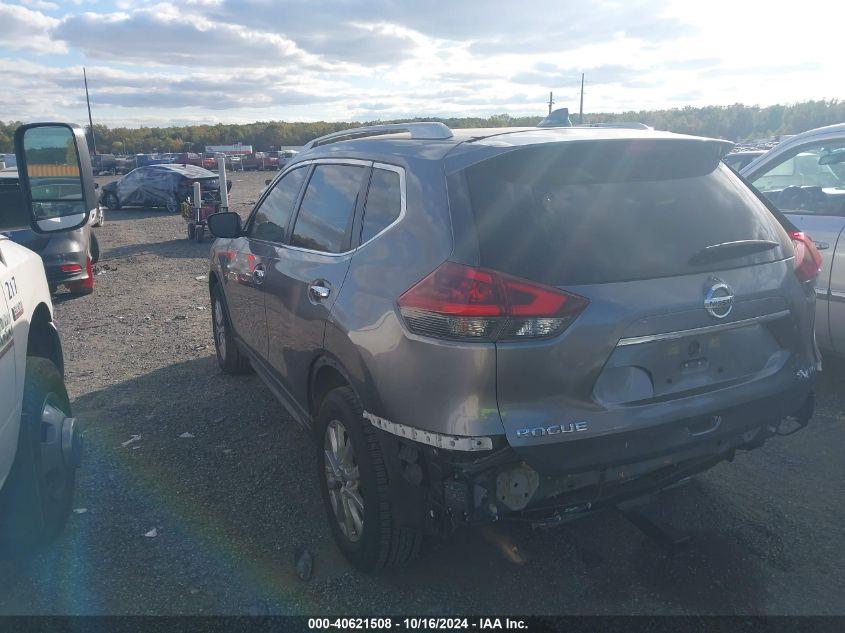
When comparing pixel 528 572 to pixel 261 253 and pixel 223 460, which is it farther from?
pixel 261 253

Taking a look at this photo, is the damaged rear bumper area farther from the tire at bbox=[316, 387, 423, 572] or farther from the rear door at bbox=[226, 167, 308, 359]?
the rear door at bbox=[226, 167, 308, 359]

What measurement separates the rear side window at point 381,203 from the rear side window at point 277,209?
106 cm

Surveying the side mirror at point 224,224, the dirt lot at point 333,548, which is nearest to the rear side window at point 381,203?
the dirt lot at point 333,548

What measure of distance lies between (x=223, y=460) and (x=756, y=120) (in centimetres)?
6443

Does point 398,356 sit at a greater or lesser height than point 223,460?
greater

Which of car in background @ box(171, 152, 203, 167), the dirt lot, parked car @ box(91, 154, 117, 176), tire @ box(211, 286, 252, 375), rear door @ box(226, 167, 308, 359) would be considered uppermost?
rear door @ box(226, 167, 308, 359)

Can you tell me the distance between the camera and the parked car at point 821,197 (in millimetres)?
4848

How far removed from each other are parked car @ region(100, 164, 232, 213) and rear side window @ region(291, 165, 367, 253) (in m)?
18.7

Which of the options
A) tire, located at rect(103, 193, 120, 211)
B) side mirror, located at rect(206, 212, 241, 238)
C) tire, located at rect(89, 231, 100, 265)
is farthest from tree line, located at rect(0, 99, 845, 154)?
side mirror, located at rect(206, 212, 241, 238)

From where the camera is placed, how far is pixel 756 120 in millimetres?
59000

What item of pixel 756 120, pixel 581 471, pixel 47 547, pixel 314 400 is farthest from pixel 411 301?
pixel 756 120

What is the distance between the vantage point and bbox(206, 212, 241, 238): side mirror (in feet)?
15.8

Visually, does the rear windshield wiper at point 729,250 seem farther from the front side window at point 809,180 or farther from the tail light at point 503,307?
the front side window at point 809,180

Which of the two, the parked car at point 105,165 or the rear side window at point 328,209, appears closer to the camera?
the rear side window at point 328,209
